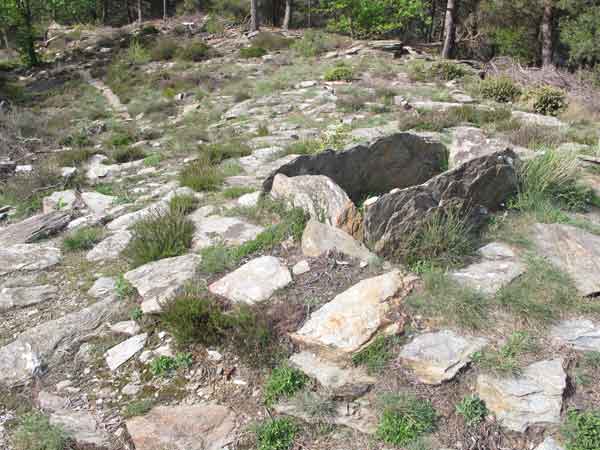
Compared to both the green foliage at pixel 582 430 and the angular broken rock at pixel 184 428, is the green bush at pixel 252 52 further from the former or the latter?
the green foliage at pixel 582 430

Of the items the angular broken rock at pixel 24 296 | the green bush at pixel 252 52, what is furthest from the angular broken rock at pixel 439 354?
the green bush at pixel 252 52

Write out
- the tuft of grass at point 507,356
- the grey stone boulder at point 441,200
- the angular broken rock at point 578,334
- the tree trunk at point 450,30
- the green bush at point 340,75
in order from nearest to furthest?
the tuft of grass at point 507,356, the angular broken rock at point 578,334, the grey stone boulder at point 441,200, the green bush at point 340,75, the tree trunk at point 450,30

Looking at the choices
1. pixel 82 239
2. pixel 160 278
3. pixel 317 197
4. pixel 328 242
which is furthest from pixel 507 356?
pixel 82 239

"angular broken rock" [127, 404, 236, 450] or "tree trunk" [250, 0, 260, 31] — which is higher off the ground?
"tree trunk" [250, 0, 260, 31]

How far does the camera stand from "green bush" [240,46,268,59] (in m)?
22.0

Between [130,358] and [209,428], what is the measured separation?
3.63 feet

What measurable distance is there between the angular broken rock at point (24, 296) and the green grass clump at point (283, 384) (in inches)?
116

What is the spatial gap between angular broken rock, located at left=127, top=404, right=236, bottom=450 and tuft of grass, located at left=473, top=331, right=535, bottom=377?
1.90 metres

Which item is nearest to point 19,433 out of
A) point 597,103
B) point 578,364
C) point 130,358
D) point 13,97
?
point 130,358

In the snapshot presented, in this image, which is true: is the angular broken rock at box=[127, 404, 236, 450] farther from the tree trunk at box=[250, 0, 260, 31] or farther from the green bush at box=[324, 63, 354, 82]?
the tree trunk at box=[250, 0, 260, 31]

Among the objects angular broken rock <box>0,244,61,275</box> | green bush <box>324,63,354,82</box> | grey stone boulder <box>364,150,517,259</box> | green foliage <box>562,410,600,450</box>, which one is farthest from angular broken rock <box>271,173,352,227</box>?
green bush <box>324,63,354,82</box>

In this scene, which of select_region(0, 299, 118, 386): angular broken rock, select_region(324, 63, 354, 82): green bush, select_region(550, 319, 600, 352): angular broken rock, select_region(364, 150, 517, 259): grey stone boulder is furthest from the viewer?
select_region(324, 63, 354, 82): green bush

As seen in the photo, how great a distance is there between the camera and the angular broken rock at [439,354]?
3279mm

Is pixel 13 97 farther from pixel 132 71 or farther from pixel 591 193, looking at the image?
pixel 591 193
